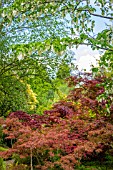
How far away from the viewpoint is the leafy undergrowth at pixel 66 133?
619cm

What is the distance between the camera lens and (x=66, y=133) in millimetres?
6629

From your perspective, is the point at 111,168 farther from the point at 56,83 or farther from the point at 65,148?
the point at 56,83

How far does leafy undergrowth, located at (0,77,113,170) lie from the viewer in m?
6.19

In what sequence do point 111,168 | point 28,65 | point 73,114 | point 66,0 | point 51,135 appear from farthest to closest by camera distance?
point 28,65 → point 73,114 → point 111,168 → point 51,135 → point 66,0

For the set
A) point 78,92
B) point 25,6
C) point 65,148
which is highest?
point 25,6

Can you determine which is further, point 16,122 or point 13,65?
point 13,65

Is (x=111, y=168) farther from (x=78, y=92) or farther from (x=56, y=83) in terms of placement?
(x=56, y=83)

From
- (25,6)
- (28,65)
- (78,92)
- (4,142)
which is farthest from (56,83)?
(25,6)

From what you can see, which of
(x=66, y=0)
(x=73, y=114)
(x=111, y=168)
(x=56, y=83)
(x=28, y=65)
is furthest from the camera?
(x=56, y=83)

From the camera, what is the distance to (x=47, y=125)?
7.46 m

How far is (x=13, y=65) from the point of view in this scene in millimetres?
11875

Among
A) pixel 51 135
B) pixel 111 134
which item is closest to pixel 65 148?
pixel 51 135

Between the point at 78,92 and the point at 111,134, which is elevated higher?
the point at 78,92

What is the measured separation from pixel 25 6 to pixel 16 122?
8.69 feet
